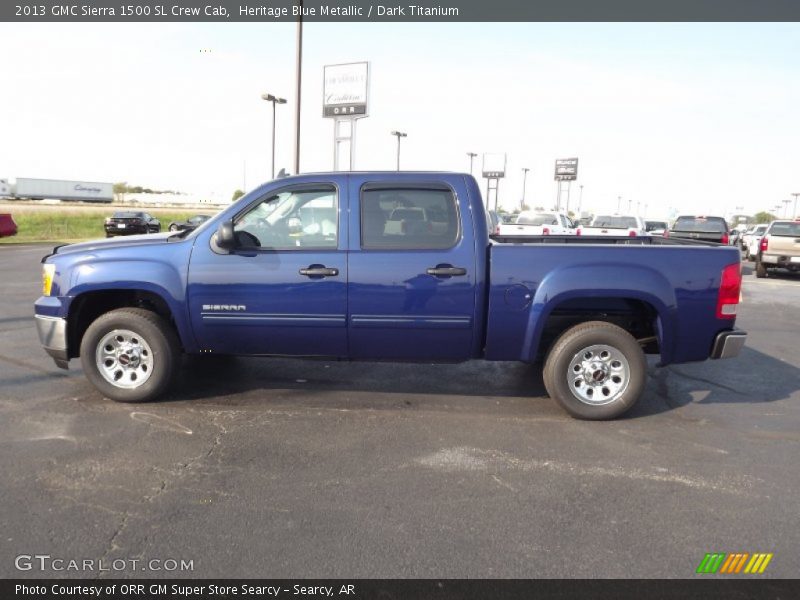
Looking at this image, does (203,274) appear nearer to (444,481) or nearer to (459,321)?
(459,321)

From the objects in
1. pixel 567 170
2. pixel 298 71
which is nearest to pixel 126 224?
pixel 298 71

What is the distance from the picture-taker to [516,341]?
4.80 meters

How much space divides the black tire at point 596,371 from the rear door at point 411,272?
737 mm

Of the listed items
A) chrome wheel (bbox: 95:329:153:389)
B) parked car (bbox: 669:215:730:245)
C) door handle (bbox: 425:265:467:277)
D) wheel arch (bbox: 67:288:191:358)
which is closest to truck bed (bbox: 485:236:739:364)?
door handle (bbox: 425:265:467:277)

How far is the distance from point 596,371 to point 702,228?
57.2 ft

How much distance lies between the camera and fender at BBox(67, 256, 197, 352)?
488cm

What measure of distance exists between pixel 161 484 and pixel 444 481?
1.71 meters

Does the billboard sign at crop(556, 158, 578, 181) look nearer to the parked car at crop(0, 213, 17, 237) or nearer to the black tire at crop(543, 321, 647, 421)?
the parked car at crop(0, 213, 17, 237)

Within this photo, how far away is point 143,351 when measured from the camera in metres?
5.09

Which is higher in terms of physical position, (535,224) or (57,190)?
(57,190)

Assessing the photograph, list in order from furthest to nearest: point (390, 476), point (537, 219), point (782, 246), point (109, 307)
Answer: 1. point (537, 219)
2. point (782, 246)
3. point (109, 307)
4. point (390, 476)

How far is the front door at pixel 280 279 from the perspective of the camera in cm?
480

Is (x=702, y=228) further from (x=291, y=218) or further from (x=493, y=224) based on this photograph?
(x=291, y=218)

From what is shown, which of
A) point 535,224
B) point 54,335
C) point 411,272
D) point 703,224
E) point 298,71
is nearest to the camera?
point 411,272
